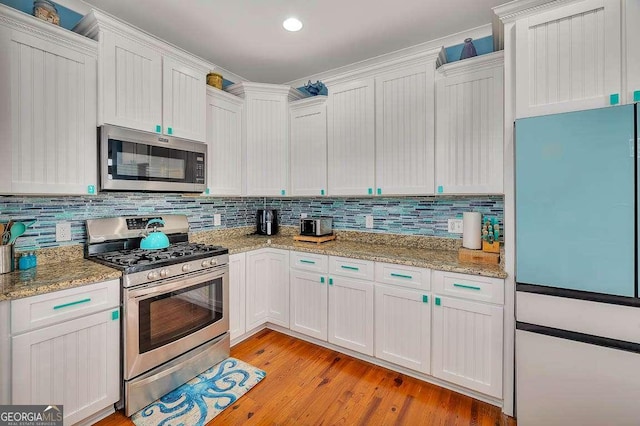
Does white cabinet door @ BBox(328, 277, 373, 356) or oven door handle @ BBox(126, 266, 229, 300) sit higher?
oven door handle @ BBox(126, 266, 229, 300)

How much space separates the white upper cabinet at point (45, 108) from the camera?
165 centimetres

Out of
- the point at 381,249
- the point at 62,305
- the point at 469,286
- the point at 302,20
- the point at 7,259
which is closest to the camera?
the point at 62,305

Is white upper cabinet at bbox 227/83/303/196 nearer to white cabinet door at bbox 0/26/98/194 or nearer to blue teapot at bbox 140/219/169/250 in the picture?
blue teapot at bbox 140/219/169/250

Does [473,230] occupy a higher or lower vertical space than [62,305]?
higher

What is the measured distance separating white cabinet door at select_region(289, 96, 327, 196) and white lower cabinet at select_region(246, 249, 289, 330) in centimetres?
77

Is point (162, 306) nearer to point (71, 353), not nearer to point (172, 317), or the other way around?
point (172, 317)

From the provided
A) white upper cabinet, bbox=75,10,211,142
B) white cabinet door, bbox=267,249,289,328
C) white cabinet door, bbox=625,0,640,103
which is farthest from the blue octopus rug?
white cabinet door, bbox=625,0,640,103

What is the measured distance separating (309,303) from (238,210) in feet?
4.77

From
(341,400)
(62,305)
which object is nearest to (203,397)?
(341,400)

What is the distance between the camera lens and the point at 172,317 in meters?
2.09

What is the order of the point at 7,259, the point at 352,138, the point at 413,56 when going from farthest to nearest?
the point at 352,138, the point at 413,56, the point at 7,259

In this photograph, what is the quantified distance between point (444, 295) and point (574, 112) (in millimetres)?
1327

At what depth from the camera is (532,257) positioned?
1686 mm

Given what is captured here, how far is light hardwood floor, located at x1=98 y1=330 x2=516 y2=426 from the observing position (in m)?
1.83
